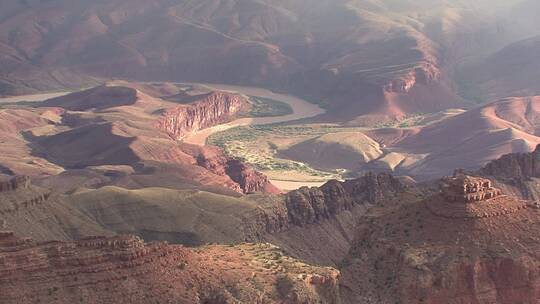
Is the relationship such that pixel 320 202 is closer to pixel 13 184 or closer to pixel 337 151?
pixel 13 184

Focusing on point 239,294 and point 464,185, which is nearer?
point 239,294

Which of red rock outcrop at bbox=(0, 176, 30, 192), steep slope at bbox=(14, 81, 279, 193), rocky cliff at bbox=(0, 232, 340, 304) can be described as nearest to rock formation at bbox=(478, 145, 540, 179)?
steep slope at bbox=(14, 81, 279, 193)

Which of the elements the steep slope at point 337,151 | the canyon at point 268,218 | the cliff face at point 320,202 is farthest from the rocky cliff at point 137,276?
the steep slope at point 337,151

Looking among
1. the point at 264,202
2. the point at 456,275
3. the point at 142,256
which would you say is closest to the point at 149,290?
the point at 142,256

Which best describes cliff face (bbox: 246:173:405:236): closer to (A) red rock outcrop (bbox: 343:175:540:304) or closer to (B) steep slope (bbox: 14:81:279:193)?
(B) steep slope (bbox: 14:81:279:193)

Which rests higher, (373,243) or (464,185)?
(464,185)

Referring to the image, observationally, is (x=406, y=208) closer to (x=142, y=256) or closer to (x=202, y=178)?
(x=142, y=256)

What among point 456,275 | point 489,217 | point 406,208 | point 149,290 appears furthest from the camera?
point 406,208
